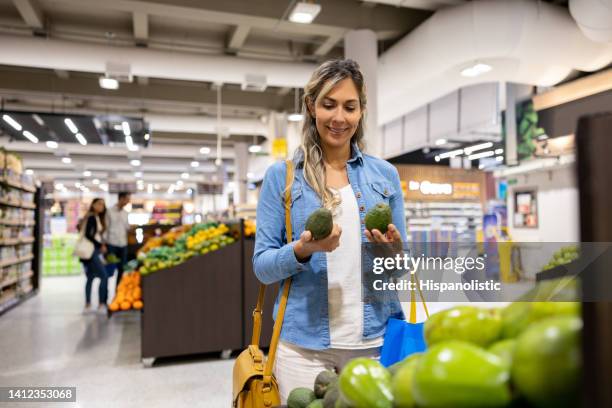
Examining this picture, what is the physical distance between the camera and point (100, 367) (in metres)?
4.22

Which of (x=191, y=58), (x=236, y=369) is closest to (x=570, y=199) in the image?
(x=236, y=369)

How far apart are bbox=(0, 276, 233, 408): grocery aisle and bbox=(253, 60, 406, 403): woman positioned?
241cm

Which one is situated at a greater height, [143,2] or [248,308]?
[143,2]

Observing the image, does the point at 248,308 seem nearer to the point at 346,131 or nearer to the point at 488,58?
the point at 346,131

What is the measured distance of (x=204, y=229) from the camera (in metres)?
5.32

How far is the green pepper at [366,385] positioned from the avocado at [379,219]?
497mm

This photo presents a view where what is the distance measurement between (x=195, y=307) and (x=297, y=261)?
3523mm

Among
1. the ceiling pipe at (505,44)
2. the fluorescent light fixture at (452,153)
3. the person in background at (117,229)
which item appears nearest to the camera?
the ceiling pipe at (505,44)

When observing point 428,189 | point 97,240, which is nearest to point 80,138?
point 97,240

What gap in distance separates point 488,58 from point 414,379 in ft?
20.9

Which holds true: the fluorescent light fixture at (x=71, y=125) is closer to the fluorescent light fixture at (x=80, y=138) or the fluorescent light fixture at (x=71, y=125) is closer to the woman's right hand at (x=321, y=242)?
the fluorescent light fixture at (x=80, y=138)

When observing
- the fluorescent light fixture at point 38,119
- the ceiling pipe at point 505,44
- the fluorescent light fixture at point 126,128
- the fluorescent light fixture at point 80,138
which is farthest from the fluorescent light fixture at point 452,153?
the fluorescent light fixture at point 38,119

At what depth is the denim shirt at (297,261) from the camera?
4.05 feet

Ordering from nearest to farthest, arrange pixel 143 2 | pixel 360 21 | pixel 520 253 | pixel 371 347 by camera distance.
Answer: pixel 520 253, pixel 371 347, pixel 143 2, pixel 360 21
